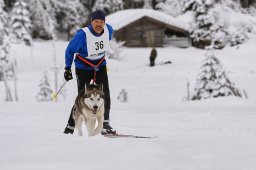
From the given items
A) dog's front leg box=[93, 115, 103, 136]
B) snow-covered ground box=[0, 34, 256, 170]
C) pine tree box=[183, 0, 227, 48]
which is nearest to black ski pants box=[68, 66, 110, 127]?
dog's front leg box=[93, 115, 103, 136]

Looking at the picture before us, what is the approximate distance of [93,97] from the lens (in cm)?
710

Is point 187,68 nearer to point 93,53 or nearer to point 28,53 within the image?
point 28,53

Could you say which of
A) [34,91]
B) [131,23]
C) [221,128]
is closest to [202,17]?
[131,23]

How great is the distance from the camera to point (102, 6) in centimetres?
5831

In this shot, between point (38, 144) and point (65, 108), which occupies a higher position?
point (38, 144)

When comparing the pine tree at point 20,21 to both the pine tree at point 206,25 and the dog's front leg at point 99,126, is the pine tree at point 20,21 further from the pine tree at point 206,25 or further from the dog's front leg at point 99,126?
the dog's front leg at point 99,126


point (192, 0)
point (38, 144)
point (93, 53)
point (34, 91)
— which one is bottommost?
point (34, 91)

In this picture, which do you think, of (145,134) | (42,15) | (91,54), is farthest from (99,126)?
(42,15)

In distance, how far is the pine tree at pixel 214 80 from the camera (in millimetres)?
18359

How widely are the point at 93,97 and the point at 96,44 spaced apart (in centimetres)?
95

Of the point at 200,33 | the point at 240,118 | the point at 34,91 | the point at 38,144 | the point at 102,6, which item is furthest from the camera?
the point at 102,6

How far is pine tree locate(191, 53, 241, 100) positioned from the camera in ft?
60.2

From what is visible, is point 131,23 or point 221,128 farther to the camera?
point 131,23

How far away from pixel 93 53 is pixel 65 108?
756 cm
